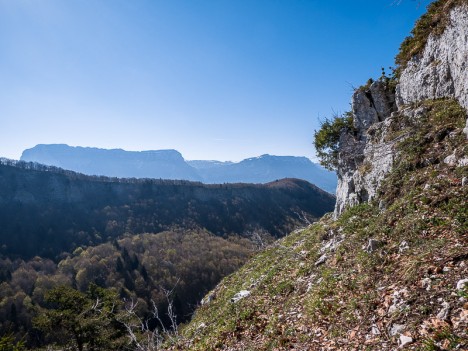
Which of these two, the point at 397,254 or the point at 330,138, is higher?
the point at 330,138

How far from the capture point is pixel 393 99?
23125 millimetres

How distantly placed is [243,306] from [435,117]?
47.0 ft

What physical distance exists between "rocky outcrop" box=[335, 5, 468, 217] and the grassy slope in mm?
1063

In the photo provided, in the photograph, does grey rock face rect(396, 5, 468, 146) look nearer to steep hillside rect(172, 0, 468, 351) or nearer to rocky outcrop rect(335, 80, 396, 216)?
steep hillside rect(172, 0, 468, 351)

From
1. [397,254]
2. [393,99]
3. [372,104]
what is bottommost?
[397,254]

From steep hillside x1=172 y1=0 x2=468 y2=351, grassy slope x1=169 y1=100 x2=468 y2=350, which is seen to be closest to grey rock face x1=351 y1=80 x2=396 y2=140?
steep hillside x1=172 y1=0 x2=468 y2=351

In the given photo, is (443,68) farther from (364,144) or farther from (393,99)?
(364,144)

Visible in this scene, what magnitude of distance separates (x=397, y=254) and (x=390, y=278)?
1.31 m

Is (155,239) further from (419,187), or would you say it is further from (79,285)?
(419,187)

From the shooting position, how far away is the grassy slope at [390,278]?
718 centimetres

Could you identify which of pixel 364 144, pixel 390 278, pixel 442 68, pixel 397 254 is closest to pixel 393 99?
pixel 364 144

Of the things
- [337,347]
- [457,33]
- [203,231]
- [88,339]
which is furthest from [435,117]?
[203,231]

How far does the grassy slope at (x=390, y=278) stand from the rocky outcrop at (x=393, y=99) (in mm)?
1063

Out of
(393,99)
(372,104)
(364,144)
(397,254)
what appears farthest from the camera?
(372,104)
